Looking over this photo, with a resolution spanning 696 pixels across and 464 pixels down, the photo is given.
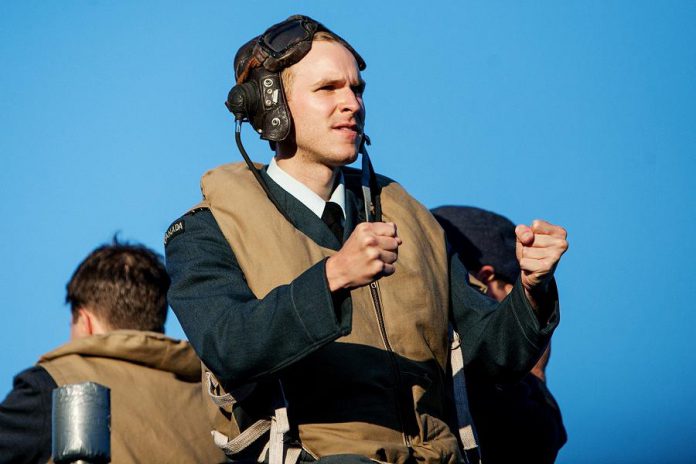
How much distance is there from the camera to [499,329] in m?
3.75

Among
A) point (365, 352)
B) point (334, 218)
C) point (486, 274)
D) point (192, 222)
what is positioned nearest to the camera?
point (365, 352)

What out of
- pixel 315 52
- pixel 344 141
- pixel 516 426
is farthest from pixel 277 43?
pixel 516 426

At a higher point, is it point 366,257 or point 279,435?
point 366,257

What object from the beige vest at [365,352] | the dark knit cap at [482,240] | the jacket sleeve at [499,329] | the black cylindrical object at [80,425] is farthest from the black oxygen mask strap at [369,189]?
the black cylindrical object at [80,425]

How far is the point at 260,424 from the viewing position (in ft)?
11.2

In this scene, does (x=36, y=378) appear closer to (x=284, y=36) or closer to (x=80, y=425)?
(x=284, y=36)

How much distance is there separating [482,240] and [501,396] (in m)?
0.69

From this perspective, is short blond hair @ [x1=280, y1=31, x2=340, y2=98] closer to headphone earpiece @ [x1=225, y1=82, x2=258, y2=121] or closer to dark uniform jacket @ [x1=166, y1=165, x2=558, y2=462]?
headphone earpiece @ [x1=225, y1=82, x2=258, y2=121]

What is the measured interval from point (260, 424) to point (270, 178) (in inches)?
31.5

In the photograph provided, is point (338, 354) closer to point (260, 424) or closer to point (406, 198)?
point (260, 424)

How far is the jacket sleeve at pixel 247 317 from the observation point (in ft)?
10.4

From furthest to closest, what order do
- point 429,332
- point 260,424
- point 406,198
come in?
point 406,198 < point 429,332 < point 260,424

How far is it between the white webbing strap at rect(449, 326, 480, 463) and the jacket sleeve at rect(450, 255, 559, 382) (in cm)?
7

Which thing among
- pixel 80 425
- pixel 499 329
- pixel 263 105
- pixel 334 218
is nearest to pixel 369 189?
pixel 334 218
